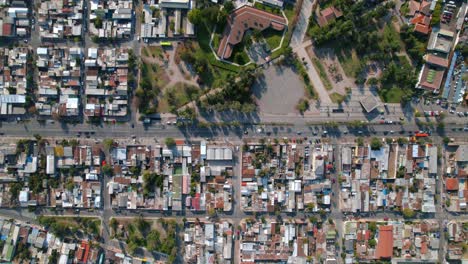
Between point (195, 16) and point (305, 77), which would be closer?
point (195, 16)

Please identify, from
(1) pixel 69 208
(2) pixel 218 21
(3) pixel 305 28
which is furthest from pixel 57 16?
(3) pixel 305 28

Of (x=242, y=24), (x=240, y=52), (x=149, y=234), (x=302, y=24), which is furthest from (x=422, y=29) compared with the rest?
(x=149, y=234)

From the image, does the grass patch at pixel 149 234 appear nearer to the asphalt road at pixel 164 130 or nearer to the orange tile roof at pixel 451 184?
the asphalt road at pixel 164 130

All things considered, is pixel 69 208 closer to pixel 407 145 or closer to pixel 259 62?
pixel 259 62

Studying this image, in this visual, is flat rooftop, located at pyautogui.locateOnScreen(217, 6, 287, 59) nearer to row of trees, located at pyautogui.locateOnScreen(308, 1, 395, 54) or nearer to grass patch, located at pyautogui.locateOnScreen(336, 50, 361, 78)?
row of trees, located at pyautogui.locateOnScreen(308, 1, 395, 54)

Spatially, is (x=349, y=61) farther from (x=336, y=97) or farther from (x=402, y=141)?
(x=402, y=141)

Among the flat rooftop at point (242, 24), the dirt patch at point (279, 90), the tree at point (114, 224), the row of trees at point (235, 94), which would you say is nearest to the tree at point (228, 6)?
the flat rooftop at point (242, 24)
